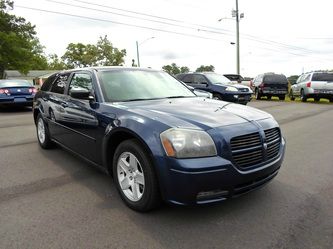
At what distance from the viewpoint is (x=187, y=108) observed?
3.94m

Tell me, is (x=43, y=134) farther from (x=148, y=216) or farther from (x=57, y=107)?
(x=148, y=216)

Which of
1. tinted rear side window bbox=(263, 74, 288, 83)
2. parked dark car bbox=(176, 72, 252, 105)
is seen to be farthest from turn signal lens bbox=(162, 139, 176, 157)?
tinted rear side window bbox=(263, 74, 288, 83)

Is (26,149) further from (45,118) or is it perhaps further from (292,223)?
(292,223)

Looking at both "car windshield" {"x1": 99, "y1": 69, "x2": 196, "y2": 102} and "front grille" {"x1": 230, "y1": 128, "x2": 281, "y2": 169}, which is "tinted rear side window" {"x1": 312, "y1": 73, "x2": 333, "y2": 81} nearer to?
"car windshield" {"x1": 99, "y1": 69, "x2": 196, "y2": 102}

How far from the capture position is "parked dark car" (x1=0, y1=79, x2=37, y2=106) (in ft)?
44.9

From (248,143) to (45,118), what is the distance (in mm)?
4154

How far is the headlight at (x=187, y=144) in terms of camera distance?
3141 millimetres

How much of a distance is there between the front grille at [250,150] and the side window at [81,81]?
7.50ft

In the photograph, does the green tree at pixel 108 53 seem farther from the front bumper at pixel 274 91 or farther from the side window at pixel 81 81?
the side window at pixel 81 81

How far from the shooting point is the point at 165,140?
3197 millimetres

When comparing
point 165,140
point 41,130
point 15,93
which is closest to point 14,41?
point 15,93

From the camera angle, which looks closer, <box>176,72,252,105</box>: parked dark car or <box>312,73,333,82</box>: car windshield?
<box>176,72,252,105</box>: parked dark car

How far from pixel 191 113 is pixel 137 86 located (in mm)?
1274

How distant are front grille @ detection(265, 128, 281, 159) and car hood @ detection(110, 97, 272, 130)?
8.4 inches
